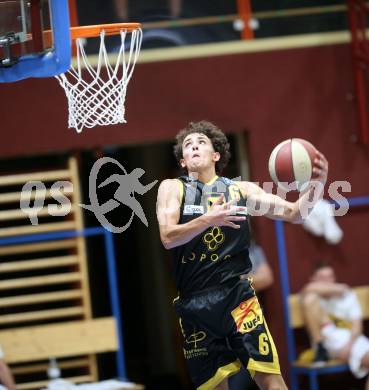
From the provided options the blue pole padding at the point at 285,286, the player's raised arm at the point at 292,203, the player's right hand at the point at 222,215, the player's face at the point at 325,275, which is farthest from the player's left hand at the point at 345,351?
the player's right hand at the point at 222,215

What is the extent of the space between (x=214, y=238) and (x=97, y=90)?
2248mm

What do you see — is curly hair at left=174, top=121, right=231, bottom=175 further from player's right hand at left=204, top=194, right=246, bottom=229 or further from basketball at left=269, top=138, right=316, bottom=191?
player's right hand at left=204, top=194, right=246, bottom=229

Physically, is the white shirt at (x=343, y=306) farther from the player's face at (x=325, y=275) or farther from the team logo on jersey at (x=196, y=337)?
the team logo on jersey at (x=196, y=337)

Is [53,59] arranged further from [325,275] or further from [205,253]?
[325,275]

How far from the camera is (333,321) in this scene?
25.6 ft

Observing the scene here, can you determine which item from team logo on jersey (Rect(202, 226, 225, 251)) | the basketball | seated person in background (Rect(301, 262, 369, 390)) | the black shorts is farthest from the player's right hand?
seated person in background (Rect(301, 262, 369, 390))

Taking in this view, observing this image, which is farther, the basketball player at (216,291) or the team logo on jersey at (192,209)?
the team logo on jersey at (192,209)

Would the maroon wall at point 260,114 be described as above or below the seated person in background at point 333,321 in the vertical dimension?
above

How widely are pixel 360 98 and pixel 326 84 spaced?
13.2 inches

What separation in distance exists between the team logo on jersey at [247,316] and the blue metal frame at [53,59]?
5.85 ft

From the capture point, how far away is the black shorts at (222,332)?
5.29 meters

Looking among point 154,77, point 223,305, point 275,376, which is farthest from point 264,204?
point 154,77

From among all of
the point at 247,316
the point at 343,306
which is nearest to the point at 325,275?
the point at 343,306

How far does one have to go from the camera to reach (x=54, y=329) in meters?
7.76
